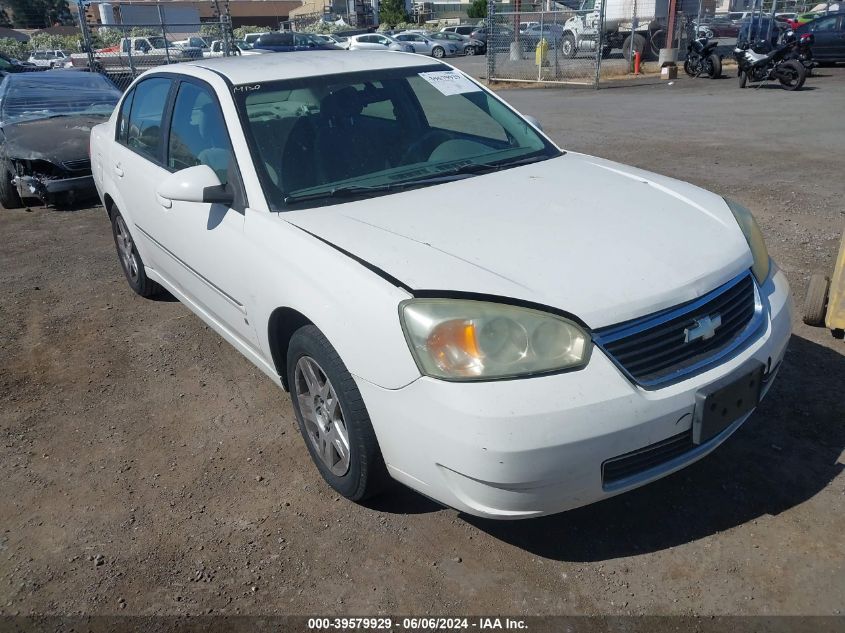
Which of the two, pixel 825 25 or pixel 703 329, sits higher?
pixel 825 25

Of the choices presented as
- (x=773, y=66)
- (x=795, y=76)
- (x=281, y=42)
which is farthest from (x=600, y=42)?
(x=281, y=42)

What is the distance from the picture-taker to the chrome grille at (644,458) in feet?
7.52

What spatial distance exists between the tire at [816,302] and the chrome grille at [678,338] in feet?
5.50

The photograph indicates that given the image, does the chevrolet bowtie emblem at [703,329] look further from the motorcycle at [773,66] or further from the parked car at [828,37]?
the parked car at [828,37]

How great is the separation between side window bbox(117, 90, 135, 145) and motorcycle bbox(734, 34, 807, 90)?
15590mm

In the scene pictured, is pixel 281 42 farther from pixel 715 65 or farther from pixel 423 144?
pixel 423 144

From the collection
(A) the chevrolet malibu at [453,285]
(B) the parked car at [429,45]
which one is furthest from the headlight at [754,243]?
(B) the parked car at [429,45]

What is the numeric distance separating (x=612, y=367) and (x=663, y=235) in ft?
2.49

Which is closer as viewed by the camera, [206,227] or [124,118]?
[206,227]

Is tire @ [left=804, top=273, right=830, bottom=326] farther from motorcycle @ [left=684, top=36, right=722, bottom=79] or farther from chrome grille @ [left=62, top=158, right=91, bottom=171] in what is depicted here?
motorcycle @ [left=684, top=36, right=722, bottom=79]

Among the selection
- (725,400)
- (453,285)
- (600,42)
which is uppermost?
(600,42)

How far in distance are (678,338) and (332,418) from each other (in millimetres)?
1342

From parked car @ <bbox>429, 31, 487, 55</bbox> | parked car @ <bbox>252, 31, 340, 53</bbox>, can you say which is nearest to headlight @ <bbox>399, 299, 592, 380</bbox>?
parked car @ <bbox>252, 31, 340, 53</bbox>

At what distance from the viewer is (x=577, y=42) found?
79.3 feet
